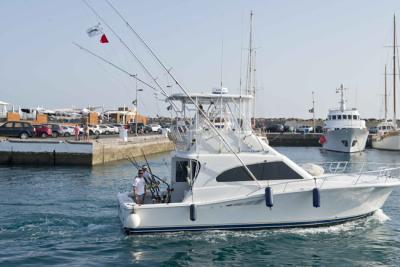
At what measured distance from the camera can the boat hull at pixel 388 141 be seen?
59.2m

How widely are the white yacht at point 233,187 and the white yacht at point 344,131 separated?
4159cm

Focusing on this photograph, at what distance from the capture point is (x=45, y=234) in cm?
1439

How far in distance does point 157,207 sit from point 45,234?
328 cm

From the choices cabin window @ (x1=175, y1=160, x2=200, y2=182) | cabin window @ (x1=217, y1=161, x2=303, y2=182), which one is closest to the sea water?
cabin window @ (x1=217, y1=161, x2=303, y2=182)

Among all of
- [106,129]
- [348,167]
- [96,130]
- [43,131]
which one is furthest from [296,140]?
[348,167]

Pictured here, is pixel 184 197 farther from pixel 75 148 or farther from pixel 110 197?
pixel 75 148

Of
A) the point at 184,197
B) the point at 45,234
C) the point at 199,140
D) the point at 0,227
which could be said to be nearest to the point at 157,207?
the point at 184,197

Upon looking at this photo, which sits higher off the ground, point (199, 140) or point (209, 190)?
point (199, 140)

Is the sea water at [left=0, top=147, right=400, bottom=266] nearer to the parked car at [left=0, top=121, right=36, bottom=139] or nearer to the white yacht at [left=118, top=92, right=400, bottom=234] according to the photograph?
the white yacht at [left=118, top=92, right=400, bottom=234]

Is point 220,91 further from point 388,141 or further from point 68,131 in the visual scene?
point 388,141

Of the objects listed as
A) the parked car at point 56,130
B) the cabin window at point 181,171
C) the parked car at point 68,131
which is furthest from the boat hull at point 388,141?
the cabin window at point 181,171

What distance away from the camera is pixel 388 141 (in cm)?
6066

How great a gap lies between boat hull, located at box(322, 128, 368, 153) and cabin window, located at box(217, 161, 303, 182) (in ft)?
142

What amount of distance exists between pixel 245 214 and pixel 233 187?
30.9 inches
